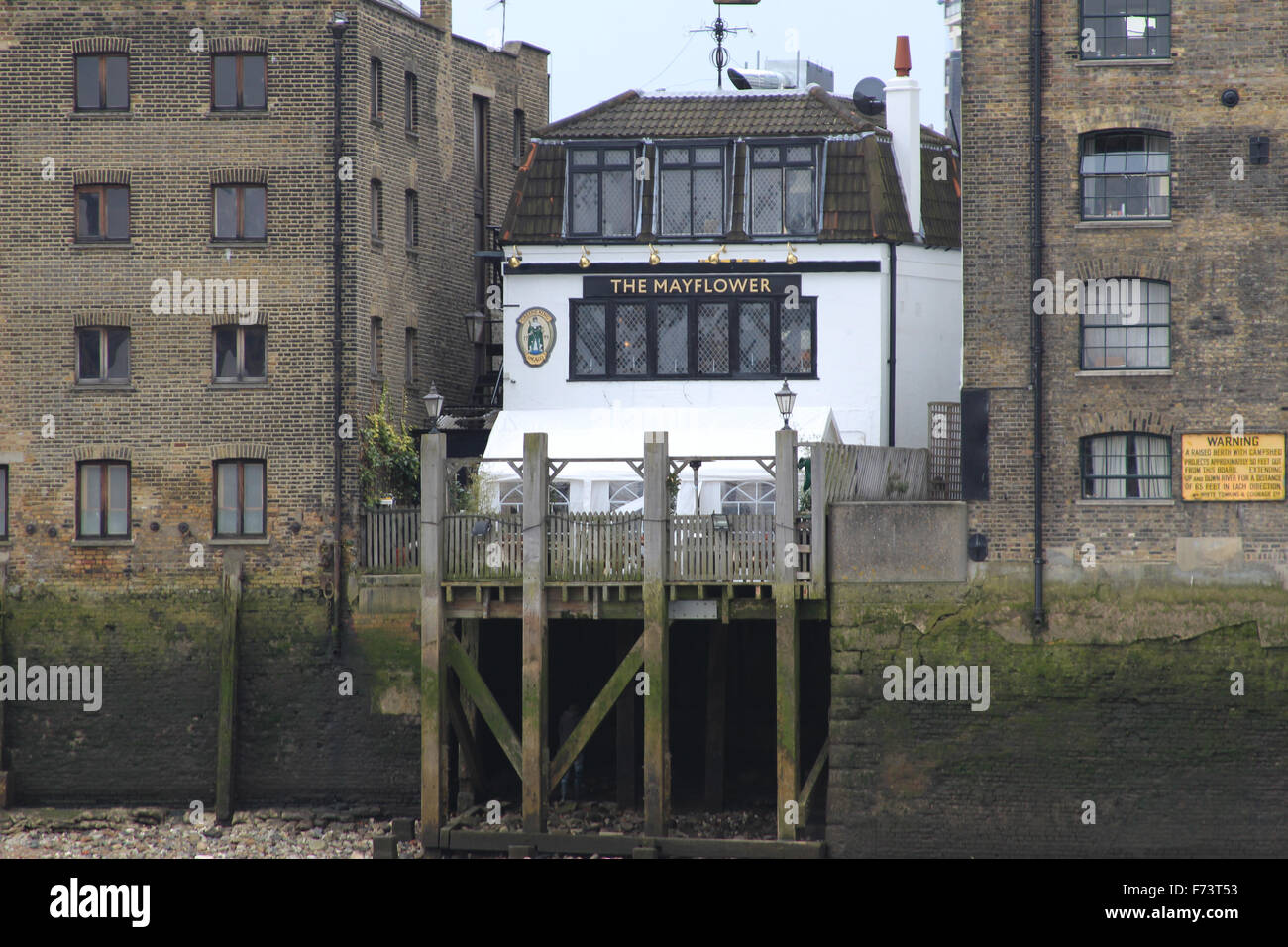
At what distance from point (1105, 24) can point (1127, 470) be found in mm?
6479

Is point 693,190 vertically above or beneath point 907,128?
beneath

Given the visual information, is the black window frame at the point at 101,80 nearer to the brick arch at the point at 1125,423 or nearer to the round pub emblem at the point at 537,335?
the round pub emblem at the point at 537,335

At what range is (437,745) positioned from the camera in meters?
33.6

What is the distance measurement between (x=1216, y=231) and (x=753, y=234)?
878cm

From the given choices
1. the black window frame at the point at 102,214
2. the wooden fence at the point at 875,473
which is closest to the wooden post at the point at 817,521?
the wooden fence at the point at 875,473

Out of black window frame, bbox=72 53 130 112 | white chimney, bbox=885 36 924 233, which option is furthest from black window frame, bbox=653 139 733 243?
black window frame, bbox=72 53 130 112

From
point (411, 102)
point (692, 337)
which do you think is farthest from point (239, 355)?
point (692, 337)

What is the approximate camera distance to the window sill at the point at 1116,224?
33031mm

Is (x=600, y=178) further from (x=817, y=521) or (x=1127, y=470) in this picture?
(x=1127, y=470)

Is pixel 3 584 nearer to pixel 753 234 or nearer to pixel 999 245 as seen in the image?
pixel 753 234

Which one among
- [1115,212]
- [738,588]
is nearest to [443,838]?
[738,588]

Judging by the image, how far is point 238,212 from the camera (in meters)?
36.9

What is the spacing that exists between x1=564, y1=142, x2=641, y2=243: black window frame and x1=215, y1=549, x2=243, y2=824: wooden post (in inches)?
311

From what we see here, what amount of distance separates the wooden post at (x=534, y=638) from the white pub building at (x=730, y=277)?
4967mm
